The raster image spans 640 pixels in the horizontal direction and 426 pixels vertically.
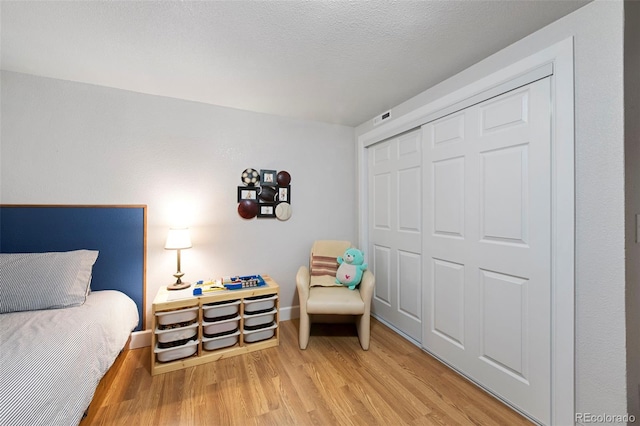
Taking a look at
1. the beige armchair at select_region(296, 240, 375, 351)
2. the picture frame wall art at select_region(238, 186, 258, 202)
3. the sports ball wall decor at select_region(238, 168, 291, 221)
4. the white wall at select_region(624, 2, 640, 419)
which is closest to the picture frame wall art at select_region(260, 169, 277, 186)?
the sports ball wall decor at select_region(238, 168, 291, 221)

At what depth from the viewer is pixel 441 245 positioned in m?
1.99

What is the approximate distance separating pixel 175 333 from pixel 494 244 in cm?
238

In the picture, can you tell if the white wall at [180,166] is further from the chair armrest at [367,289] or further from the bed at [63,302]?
the chair armrest at [367,289]

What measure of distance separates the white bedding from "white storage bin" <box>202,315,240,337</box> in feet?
1.77

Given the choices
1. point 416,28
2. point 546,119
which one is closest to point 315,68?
point 416,28

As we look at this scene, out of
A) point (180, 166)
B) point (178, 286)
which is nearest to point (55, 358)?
point (178, 286)

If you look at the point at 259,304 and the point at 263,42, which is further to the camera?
the point at 259,304

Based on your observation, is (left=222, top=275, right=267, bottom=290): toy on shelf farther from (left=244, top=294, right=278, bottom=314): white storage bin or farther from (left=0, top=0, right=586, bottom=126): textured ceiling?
(left=0, top=0, right=586, bottom=126): textured ceiling

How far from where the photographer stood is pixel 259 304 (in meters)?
2.17

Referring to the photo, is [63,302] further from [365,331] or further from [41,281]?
[365,331]

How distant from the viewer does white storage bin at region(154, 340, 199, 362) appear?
1.87 m

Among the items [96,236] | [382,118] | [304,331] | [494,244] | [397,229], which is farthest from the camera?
[382,118]

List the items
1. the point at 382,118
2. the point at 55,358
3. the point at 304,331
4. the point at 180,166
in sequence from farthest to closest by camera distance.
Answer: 1. the point at 382,118
2. the point at 180,166
3. the point at 304,331
4. the point at 55,358

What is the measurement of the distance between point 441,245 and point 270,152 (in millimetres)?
1904
